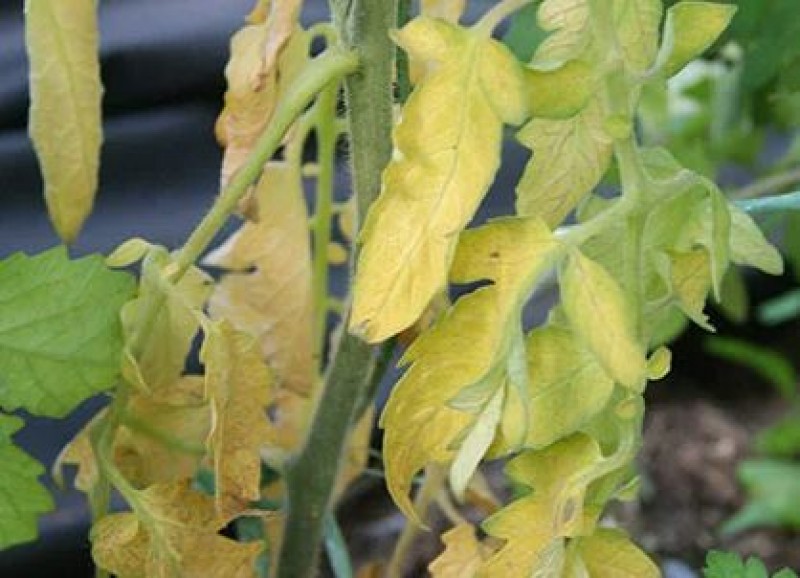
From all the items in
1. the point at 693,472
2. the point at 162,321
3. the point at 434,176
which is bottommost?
the point at 693,472

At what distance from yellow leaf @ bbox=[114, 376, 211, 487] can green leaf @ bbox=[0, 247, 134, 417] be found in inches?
2.9

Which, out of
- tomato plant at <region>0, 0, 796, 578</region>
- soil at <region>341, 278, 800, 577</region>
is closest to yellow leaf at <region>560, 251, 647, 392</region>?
tomato plant at <region>0, 0, 796, 578</region>

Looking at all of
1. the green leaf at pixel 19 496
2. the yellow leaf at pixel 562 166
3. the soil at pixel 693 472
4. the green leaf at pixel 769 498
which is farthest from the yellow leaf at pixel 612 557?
the green leaf at pixel 769 498

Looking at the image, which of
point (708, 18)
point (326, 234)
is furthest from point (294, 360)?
point (708, 18)

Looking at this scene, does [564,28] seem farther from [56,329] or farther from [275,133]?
[56,329]

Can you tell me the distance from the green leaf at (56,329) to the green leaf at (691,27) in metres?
0.24

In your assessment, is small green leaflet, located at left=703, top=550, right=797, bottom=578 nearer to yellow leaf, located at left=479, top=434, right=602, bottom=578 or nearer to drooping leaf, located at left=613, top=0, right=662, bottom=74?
yellow leaf, located at left=479, top=434, right=602, bottom=578

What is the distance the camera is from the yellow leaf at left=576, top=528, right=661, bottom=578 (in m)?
0.54

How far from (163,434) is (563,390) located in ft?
0.79

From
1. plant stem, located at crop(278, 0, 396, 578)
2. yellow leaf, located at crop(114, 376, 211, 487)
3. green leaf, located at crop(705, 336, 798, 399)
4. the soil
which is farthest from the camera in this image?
green leaf, located at crop(705, 336, 798, 399)

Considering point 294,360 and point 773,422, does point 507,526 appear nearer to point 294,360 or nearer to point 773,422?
point 294,360

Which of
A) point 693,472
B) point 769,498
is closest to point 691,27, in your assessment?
point 769,498

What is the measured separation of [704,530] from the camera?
4.87 ft

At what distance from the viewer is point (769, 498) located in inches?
56.9
